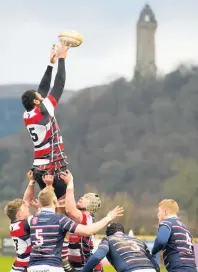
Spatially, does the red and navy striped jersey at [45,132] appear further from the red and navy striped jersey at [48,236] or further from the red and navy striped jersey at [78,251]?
the red and navy striped jersey at [78,251]

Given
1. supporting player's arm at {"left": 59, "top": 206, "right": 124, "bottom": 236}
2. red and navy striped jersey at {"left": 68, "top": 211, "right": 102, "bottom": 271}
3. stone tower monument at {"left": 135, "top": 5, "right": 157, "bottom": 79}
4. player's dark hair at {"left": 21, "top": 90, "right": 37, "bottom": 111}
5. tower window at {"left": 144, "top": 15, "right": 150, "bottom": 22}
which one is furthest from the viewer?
tower window at {"left": 144, "top": 15, "right": 150, "bottom": 22}

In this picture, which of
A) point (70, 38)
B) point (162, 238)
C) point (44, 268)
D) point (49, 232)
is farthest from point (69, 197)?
point (70, 38)

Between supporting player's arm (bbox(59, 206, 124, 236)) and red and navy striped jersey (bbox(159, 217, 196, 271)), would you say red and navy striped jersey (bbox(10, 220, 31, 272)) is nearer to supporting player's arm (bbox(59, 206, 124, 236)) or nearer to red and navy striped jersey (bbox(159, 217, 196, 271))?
supporting player's arm (bbox(59, 206, 124, 236))

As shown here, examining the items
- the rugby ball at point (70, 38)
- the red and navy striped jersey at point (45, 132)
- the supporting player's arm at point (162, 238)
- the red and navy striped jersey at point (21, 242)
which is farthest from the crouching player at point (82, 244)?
the rugby ball at point (70, 38)

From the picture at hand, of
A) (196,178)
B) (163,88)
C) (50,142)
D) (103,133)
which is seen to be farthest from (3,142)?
(50,142)

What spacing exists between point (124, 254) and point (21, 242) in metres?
1.49

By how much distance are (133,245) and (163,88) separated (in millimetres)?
96208

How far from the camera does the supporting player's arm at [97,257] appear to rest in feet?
40.7

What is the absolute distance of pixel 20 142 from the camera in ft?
381

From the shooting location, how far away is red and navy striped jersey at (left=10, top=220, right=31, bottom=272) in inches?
509

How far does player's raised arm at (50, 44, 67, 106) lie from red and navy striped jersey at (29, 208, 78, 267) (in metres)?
1.90

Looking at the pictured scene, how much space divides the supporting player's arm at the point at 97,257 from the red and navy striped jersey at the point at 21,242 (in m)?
1.02

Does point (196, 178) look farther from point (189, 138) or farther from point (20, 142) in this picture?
point (20, 142)

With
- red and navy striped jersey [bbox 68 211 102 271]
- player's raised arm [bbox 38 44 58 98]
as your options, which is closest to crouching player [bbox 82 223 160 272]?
red and navy striped jersey [bbox 68 211 102 271]
